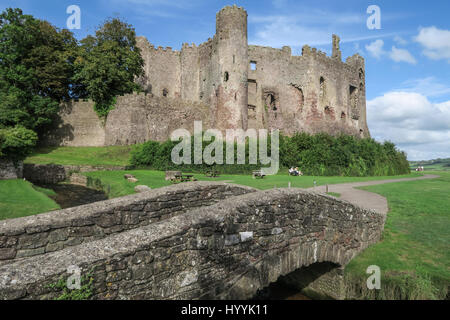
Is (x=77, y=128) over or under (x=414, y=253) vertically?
over

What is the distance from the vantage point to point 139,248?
380 centimetres

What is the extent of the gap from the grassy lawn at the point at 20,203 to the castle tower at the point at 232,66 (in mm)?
24865

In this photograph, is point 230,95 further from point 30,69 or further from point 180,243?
point 180,243

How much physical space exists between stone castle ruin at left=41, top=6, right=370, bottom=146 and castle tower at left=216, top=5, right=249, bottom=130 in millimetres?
123

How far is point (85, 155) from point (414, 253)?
3148 cm

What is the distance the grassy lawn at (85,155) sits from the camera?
1078 inches

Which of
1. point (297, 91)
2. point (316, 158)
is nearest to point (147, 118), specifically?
point (316, 158)

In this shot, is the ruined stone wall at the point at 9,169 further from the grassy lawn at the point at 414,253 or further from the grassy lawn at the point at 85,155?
the grassy lawn at the point at 414,253

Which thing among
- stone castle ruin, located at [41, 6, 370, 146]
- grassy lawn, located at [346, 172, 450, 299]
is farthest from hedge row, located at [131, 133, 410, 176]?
grassy lawn, located at [346, 172, 450, 299]

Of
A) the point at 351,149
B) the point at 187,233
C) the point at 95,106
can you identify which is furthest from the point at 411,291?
the point at 95,106

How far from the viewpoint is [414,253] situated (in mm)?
7230

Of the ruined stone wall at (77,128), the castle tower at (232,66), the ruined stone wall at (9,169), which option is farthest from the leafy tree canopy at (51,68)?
the castle tower at (232,66)

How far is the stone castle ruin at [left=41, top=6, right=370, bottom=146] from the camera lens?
116 feet
